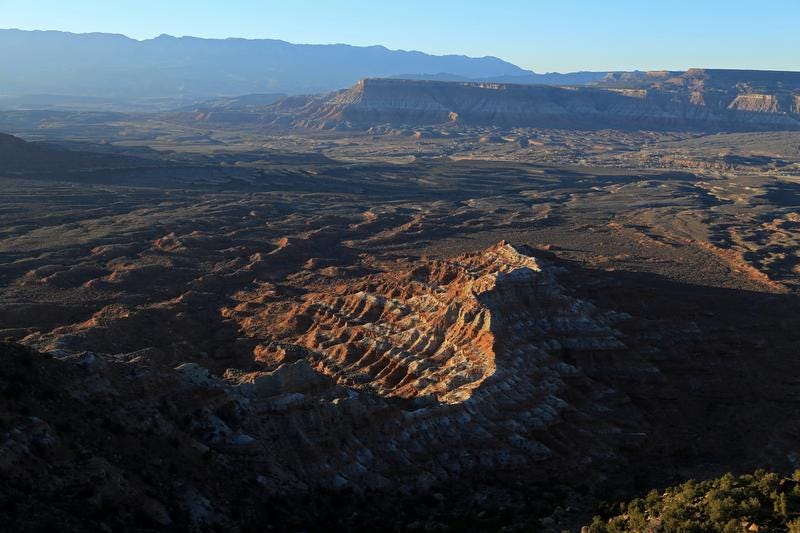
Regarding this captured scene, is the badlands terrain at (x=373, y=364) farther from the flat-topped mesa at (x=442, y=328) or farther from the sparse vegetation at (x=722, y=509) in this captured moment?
the sparse vegetation at (x=722, y=509)

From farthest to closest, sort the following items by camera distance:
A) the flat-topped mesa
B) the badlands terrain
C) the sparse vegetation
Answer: the flat-topped mesa, the badlands terrain, the sparse vegetation

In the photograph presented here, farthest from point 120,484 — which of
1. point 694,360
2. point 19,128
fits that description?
point 19,128

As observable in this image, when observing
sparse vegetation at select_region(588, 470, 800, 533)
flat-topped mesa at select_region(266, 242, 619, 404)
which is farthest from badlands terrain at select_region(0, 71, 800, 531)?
sparse vegetation at select_region(588, 470, 800, 533)

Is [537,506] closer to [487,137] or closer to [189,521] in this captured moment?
[189,521]

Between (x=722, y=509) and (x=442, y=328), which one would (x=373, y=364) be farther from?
(x=722, y=509)

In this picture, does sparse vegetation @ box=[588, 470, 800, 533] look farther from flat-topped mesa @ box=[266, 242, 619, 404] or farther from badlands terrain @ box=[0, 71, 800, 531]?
flat-topped mesa @ box=[266, 242, 619, 404]
